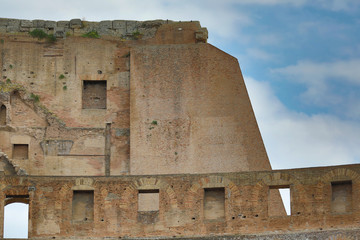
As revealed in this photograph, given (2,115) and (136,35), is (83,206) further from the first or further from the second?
(136,35)

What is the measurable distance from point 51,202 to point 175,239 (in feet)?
14.4

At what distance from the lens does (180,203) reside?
1507 inches

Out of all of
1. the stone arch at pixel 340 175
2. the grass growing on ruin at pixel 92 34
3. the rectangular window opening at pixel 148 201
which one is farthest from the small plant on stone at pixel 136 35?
the stone arch at pixel 340 175

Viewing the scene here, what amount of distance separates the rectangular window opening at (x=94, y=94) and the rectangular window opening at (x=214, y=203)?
874 centimetres

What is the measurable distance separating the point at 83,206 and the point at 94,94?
830 centimetres

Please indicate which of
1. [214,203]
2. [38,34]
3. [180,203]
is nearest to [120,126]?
[38,34]

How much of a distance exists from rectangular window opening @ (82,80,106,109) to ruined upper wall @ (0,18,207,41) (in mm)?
2255

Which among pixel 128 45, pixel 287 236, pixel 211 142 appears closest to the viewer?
pixel 287 236

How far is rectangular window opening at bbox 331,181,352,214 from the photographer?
122 feet

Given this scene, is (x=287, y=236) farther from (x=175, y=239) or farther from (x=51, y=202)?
(x=51, y=202)

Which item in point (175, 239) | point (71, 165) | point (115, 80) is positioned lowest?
point (175, 239)

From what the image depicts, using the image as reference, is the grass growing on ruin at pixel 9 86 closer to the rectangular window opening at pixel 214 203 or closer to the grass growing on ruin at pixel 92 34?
the grass growing on ruin at pixel 92 34

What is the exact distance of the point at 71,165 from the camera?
44.4 m

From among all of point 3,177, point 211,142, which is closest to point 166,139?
point 211,142
